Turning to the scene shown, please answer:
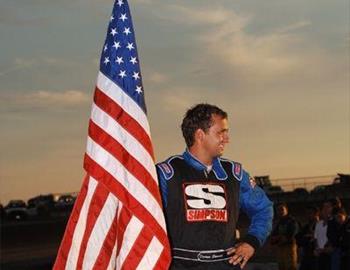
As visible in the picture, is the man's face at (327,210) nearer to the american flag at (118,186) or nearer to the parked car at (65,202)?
the american flag at (118,186)

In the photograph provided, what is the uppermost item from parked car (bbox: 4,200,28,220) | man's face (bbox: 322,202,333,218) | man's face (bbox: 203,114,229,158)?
parked car (bbox: 4,200,28,220)

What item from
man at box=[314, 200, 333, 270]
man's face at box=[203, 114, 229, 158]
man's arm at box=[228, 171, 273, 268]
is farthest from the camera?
man at box=[314, 200, 333, 270]

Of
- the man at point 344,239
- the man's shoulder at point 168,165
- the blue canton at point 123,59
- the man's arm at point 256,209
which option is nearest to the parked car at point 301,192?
the man at point 344,239

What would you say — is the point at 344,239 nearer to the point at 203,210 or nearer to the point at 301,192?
the point at 203,210

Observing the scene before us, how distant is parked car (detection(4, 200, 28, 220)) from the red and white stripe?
47519mm

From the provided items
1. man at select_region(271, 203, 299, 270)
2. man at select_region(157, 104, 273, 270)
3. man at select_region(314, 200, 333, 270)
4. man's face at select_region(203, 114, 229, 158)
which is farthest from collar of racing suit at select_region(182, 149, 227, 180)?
man at select_region(271, 203, 299, 270)

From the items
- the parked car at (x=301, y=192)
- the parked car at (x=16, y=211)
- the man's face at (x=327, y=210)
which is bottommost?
the man's face at (x=327, y=210)

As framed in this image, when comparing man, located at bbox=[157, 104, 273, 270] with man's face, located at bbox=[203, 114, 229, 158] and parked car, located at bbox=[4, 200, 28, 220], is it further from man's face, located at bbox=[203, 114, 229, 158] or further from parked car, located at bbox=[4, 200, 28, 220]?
parked car, located at bbox=[4, 200, 28, 220]

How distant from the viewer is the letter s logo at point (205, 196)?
4879 mm

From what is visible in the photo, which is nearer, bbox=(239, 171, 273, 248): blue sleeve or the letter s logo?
the letter s logo

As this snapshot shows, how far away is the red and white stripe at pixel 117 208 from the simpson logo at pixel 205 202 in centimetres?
24

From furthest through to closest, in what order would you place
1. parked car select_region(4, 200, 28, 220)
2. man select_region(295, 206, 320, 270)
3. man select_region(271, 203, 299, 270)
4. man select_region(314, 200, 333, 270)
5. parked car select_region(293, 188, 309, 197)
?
parked car select_region(293, 188, 309, 197) → parked car select_region(4, 200, 28, 220) → man select_region(271, 203, 299, 270) → man select_region(295, 206, 320, 270) → man select_region(314, 200, 333, 270)

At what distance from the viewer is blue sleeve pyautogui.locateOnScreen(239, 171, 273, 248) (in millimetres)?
5125

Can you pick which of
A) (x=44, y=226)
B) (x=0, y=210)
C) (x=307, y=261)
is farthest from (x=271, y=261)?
(x=0, y=210)
